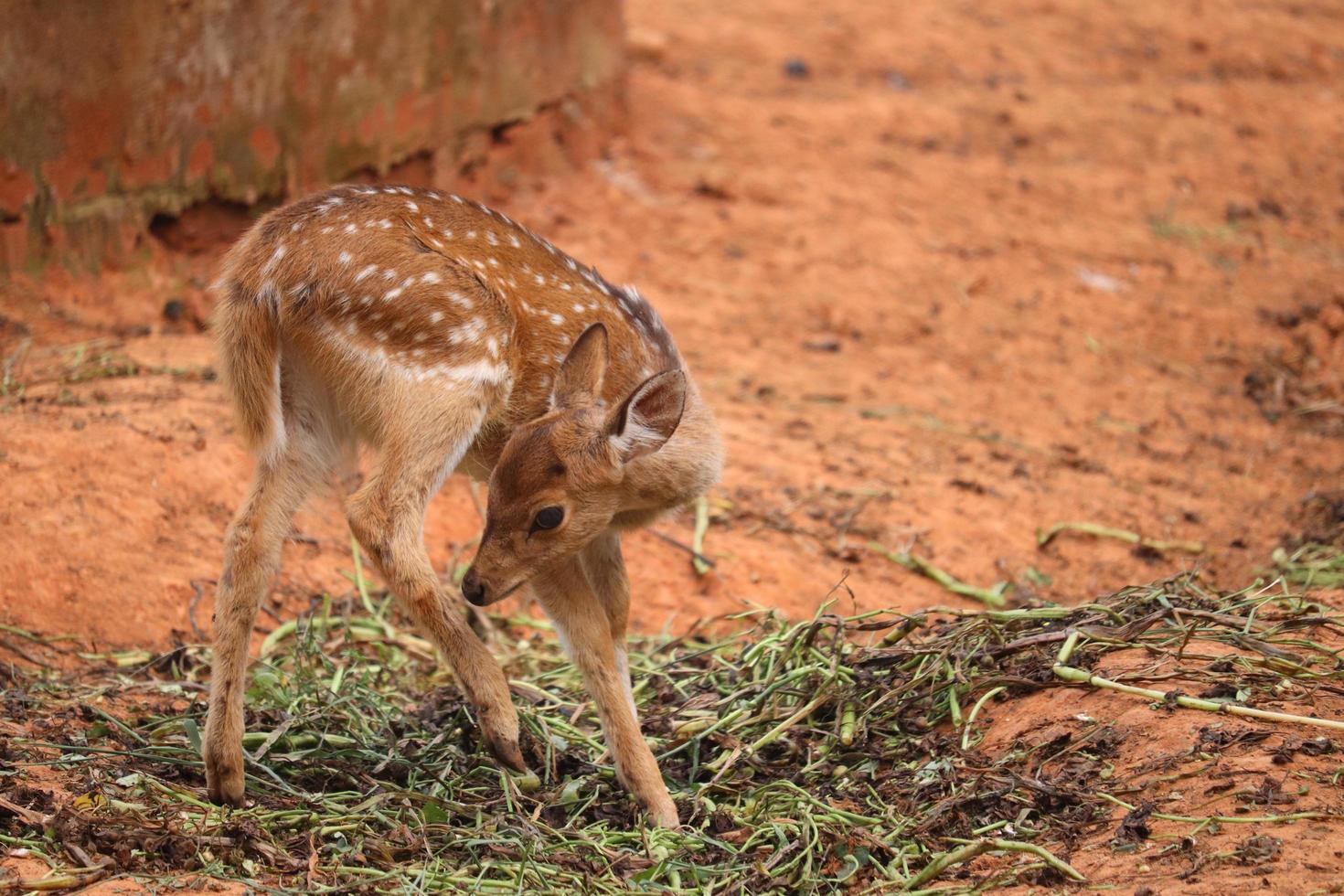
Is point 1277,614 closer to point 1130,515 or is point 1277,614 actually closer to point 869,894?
point 869,894

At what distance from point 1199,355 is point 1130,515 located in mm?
2793

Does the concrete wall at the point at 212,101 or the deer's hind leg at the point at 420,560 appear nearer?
the deer's hind leg at the point at 420,560

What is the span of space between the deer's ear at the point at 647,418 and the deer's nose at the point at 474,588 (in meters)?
0.66

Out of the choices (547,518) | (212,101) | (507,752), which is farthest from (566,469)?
(212,101)

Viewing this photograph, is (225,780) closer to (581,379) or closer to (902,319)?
(581,379)

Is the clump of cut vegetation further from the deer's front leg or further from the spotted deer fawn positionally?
the spotted deer fawn

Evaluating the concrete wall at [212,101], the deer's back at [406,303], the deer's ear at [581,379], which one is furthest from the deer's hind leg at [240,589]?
the concrete wall at [212,101]

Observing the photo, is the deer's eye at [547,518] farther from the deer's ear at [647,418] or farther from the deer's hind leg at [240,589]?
the deer's hind leg at [240,589]

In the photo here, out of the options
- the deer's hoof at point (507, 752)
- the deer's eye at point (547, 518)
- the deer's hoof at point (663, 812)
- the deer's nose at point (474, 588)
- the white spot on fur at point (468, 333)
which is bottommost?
the deer's hoof at point (663, 812)

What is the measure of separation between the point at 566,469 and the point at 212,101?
15.1ft

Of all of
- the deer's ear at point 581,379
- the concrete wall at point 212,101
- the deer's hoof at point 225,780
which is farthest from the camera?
the concrete wall at point 212,101

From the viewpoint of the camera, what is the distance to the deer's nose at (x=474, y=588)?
5082mm

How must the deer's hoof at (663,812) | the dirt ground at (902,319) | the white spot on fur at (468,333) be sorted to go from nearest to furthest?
the deer's hoof at (663,812), the white spot on fur at (468,333), the dirt ground at (902,319)

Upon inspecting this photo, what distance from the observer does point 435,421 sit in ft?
16.3
